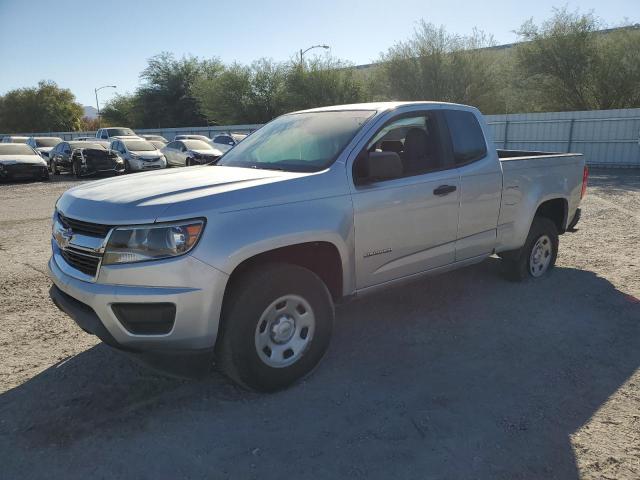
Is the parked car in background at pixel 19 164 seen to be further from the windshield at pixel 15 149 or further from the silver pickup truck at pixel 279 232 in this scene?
the silver pickup truck at pixel 279 232

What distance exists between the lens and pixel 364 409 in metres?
3.25

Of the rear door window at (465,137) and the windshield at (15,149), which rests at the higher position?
the rear door window at (465,137)

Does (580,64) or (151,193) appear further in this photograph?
(580,64)

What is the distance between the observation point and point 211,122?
4834cm

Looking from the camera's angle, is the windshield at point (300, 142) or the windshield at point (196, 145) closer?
the windshield at point (300, 142)

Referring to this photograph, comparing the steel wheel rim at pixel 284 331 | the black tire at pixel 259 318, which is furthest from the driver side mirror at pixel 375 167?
the steel wheel rim at pixel 284 331

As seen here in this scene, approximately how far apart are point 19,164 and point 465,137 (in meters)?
17.8

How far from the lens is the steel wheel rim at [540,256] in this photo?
18.8ft

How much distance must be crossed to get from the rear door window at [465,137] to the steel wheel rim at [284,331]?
208 centimetres

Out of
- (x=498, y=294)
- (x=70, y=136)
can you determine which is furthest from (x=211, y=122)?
(x=498, y=294)

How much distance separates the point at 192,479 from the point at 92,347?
6.44 ft

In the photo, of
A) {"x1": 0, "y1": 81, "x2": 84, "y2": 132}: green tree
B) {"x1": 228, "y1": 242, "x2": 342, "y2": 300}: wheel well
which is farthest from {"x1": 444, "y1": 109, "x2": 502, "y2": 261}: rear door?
{"x1": 0, "y1": 81, "x2": 84, "y2": 132}: green tree

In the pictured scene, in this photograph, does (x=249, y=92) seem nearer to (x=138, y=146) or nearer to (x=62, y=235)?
(x=138, y=146)

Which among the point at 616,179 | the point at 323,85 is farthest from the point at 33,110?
the point at 616,179
